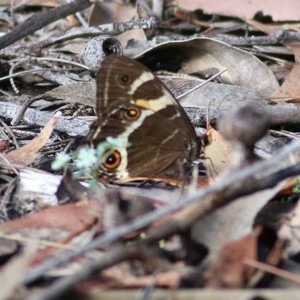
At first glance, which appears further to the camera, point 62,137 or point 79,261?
point 62,137

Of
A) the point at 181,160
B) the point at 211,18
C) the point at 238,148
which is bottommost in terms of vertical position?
the point at 211,18

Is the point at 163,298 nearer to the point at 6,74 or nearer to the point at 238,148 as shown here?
the point at 238,148

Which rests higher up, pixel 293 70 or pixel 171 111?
pixel 171 111

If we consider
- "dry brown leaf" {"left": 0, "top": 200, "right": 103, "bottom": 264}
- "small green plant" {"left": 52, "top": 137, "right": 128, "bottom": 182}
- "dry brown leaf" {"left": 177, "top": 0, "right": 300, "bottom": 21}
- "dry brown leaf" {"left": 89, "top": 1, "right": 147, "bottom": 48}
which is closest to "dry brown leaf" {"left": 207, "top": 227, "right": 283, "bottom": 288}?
"dry brown leaf" {"left": 0, "top": 200, "right": 103, "bottom": 264}

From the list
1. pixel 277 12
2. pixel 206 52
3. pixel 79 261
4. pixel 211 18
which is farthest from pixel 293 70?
pixel 79 261

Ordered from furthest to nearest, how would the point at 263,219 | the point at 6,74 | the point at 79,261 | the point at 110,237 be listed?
the point at 6,74 → the point at 263,219 → the point at 79,261 → the point at 110,237

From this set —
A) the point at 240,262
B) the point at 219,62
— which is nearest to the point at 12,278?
the point at 240,262
